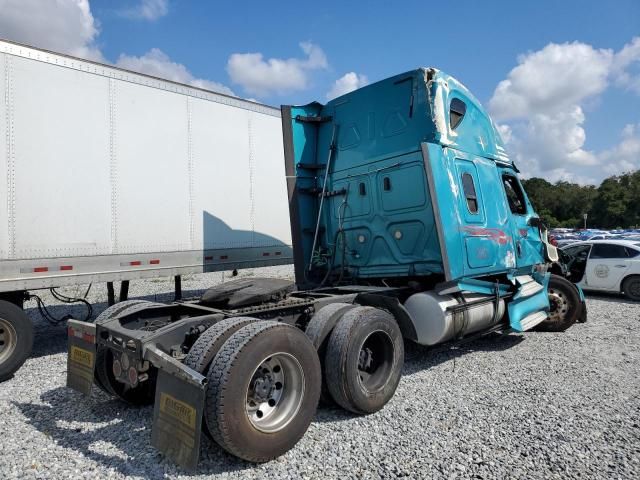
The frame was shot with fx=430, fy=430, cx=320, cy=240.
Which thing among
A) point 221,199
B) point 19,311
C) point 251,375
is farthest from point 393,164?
point 19,311

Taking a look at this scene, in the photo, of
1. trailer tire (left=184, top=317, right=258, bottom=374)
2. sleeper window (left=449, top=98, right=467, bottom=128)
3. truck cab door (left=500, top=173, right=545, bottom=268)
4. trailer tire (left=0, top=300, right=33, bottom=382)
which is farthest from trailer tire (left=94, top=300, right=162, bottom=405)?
truck cab door (left=500, top=173, right=545, bottom=268)

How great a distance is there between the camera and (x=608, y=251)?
11.0m

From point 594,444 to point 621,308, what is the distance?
25.2 feet

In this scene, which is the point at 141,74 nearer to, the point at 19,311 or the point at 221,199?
the point at 221,199

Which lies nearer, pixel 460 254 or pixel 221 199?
pixel 460 254

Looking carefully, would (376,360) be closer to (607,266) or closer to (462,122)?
(462,122)

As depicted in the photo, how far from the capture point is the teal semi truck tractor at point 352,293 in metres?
2.95

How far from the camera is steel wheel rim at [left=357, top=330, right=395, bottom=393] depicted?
13.3ft

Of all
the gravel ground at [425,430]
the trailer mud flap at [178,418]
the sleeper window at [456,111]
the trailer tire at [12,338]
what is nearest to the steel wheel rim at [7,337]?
the trailer tire at [12,338]

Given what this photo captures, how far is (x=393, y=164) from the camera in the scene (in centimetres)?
546

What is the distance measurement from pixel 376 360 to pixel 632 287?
948cm

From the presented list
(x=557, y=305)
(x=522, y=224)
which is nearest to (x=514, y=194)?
(x=522, y=224)

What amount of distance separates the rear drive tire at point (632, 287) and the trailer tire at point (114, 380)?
442 inches

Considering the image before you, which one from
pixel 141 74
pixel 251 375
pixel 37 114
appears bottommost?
pixel 251 375
